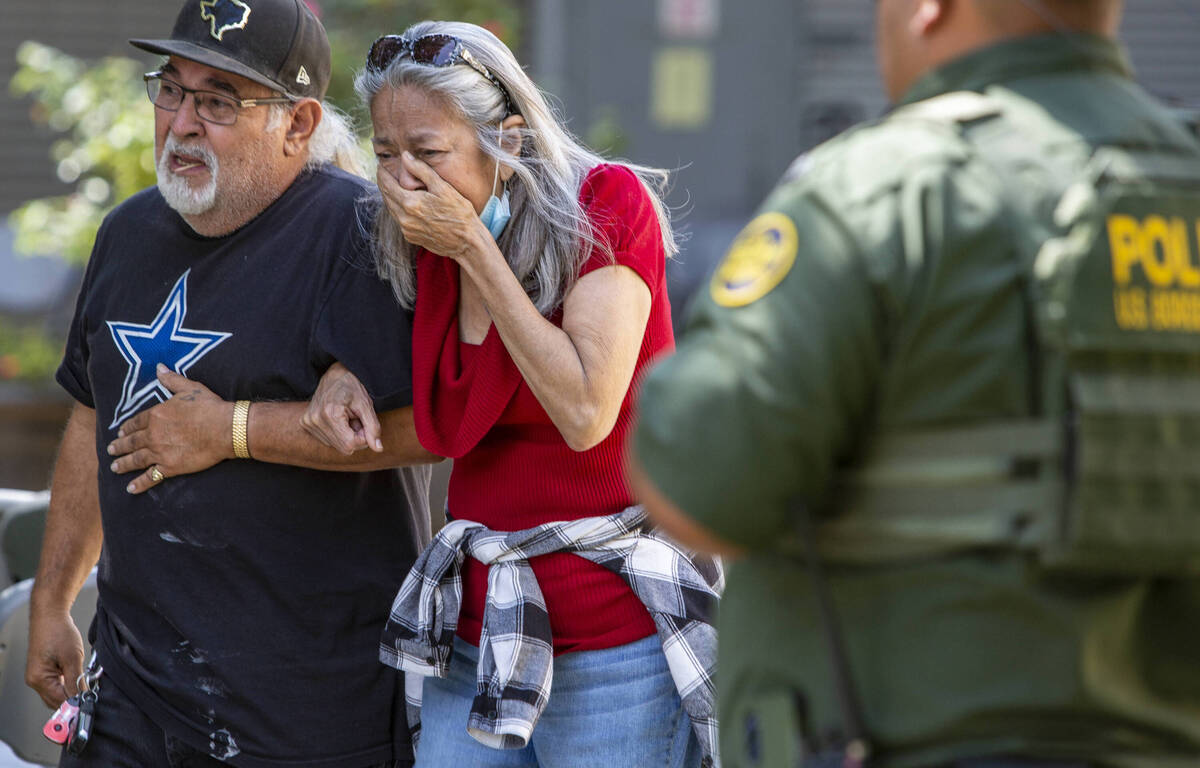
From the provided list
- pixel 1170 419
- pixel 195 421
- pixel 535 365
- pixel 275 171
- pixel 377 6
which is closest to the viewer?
pixel 1170 419

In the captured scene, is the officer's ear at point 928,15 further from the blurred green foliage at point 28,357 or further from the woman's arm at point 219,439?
the blurred green foliage at point 28,357

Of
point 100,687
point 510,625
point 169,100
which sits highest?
point 169,100

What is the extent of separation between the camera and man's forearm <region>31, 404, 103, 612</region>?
3035mm

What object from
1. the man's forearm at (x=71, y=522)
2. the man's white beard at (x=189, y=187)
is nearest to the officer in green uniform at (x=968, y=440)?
the man's white beard at (x=189, y=187)

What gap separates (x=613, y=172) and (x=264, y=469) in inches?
34.0

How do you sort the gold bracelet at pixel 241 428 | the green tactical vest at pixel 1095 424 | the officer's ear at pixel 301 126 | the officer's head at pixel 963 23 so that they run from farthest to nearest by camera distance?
1. the officer's ear at pixel 301 126
2. the gold bracelet at pixel 241 428
3. the officer's head at pixel 963 23
4. the green tactical vest at pixel 1095 424

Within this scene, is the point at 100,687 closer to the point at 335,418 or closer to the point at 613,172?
the point at 335,418

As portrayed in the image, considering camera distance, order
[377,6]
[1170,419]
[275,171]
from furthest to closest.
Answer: [377,6] < [275,171] < [1170,419]

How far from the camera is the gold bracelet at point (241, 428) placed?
8.73ft

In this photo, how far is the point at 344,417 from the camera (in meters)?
2.56

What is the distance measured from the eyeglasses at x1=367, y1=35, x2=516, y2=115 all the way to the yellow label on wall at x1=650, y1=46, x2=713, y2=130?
843cm

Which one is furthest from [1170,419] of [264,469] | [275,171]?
[275,171]

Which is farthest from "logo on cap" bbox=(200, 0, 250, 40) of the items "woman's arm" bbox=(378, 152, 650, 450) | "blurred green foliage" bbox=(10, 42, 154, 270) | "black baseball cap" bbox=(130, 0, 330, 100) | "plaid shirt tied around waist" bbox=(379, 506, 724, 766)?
"blurred green foliage" bbox=(10, 42, 154, 270)

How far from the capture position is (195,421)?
2.69 metres
